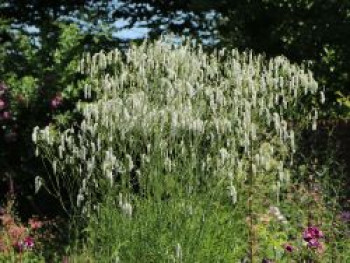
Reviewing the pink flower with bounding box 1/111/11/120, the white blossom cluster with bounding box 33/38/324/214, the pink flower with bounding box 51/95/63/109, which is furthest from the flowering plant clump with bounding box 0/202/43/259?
the pink flower with bounding box 1/111/11/120

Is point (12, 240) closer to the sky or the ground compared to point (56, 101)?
closer to the ground

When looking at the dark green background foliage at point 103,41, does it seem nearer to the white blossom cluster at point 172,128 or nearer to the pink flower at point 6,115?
the pink flower at point 6,115

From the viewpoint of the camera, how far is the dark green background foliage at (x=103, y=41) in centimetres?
1133

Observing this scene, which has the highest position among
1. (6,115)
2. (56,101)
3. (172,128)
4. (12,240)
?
(172,128)

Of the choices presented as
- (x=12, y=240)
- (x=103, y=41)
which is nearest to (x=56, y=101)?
(x=12, y=240)

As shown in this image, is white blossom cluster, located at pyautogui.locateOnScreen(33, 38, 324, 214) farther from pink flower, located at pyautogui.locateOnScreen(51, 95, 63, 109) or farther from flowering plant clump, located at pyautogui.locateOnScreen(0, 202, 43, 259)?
pink flower, located at pyautogui.locateOnScreen(51, 95, 63, 109)

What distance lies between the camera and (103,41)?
17000 millimetres

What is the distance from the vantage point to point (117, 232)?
5.61m

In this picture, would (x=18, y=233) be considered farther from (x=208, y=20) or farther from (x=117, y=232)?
(x=208, y=20)

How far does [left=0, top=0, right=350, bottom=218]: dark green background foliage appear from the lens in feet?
37.2

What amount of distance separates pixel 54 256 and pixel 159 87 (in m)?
2.27

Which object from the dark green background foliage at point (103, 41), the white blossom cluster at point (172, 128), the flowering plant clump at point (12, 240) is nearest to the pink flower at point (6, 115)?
the dark green background foliage at point (103, 41)

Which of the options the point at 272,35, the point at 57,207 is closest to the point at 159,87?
the point at 57,207

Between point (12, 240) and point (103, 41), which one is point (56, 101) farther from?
point (103, 41)
